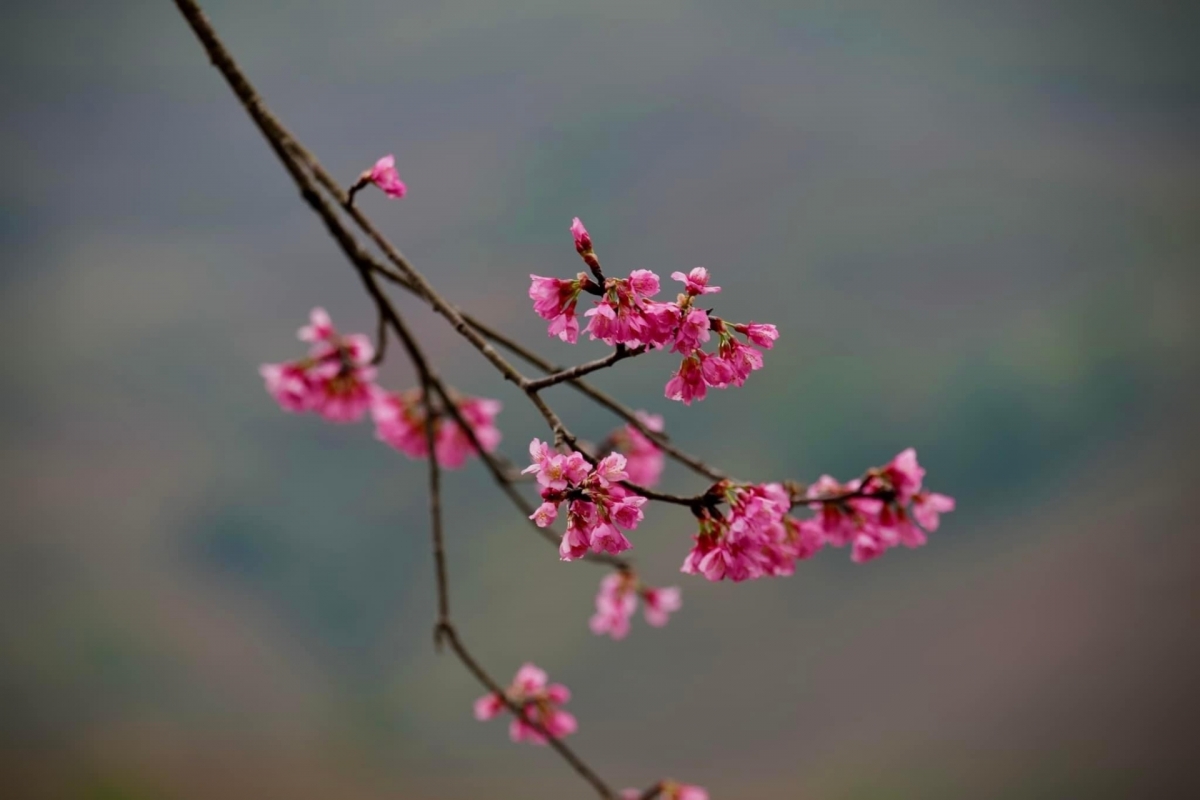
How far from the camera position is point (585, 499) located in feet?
2.38

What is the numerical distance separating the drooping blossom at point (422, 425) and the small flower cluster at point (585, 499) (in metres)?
0.79

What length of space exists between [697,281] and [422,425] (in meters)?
0.92

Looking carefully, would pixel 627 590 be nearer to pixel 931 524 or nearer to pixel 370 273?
pixel 931 524

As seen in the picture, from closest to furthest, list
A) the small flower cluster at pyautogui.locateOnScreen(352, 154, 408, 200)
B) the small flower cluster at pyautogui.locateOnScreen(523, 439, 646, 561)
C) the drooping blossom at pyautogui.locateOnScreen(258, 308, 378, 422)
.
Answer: the small flower cluster at pyautogui.locateOnScreen(523, 439, 646, 561), the small flower cluster at pyautogui.locateOnScreen(352, 154, 408, 200), the drooping blossom at pyautogui.locateOnScreen(258, 308, 378, 422)

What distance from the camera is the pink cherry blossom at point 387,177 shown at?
95cm

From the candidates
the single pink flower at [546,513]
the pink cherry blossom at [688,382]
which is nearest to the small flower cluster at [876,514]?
the pink cherry blossom at [688,382]

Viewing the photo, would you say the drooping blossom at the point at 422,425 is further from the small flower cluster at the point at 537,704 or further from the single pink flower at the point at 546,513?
the single pink flower at the point at 546,513

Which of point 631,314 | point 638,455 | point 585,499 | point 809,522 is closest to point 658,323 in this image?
point 631,314

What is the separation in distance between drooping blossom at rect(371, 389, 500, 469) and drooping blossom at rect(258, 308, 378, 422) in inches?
1.7

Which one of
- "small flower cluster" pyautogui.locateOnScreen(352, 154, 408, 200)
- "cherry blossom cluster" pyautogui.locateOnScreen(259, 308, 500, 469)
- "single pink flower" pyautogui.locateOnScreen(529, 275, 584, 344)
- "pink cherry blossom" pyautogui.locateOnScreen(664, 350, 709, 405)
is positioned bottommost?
"pink cherry blossom" pyautogui.locateOnScreen(664, 350, 709, 405)

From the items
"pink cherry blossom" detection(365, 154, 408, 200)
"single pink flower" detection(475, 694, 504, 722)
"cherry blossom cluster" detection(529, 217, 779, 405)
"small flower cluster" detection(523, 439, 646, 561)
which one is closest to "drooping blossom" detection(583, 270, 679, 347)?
"cherry blossom cluster" detection(529, 217, 779, 405)

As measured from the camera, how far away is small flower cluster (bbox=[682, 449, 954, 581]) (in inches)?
31.5

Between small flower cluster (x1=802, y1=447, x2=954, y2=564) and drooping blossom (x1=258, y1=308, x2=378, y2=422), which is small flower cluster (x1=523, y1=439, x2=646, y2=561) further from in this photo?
drooping blossom (x1=258, y1=308, x2=378, y2=422)

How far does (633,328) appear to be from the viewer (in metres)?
0.73
